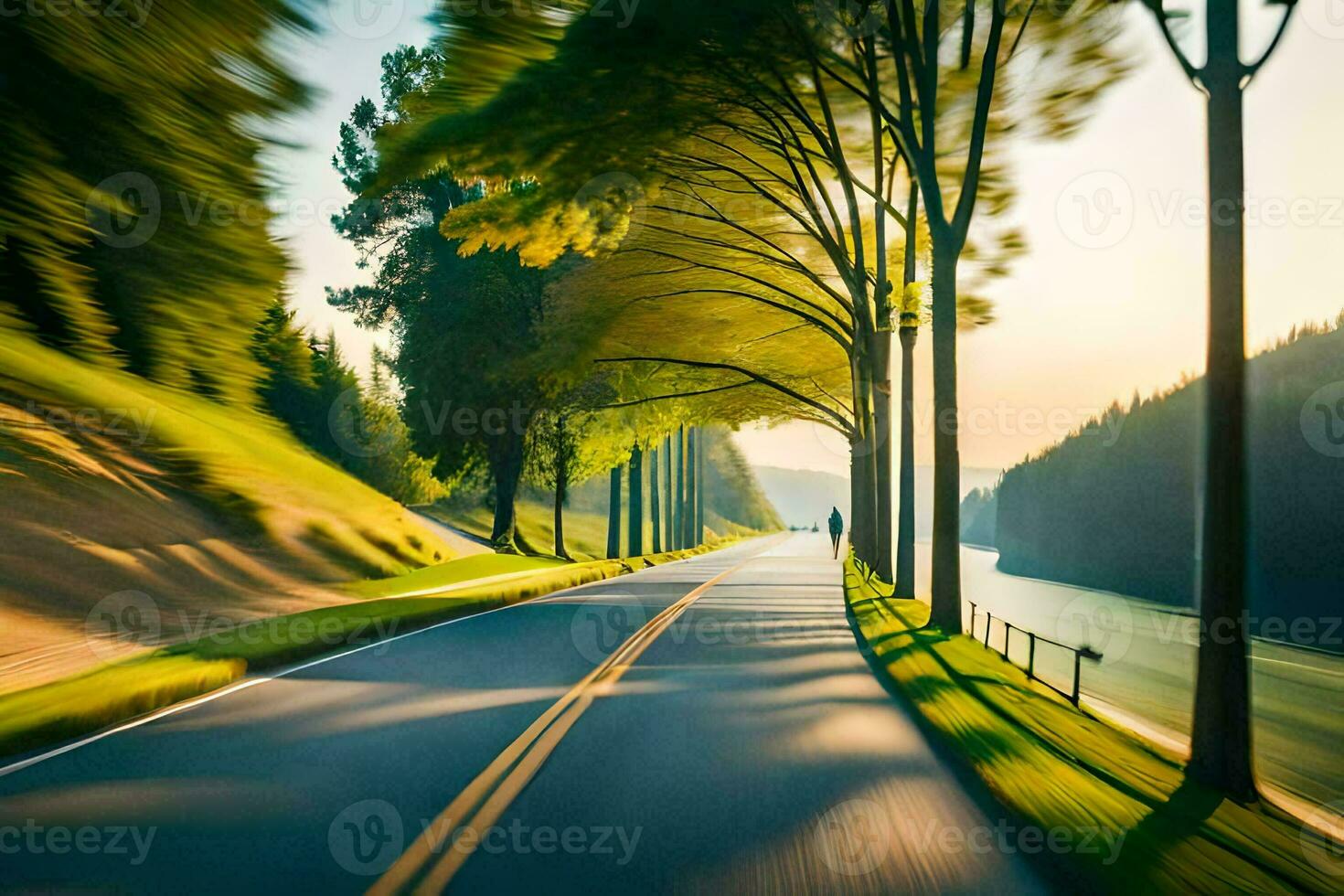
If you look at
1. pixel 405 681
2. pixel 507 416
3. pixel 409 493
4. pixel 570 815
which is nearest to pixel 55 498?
pixel 405 681

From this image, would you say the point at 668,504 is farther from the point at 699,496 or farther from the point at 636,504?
the point at 636,504

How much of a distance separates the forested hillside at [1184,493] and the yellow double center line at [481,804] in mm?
32845

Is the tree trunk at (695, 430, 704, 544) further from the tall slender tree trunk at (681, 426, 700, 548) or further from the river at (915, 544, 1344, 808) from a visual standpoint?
the river at (915, 544, 1344, 808)

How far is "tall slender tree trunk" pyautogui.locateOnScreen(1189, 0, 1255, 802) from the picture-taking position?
670 cm

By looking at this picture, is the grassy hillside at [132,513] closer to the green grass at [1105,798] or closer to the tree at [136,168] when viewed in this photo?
the tree at [136,168]

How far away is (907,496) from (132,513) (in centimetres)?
1459

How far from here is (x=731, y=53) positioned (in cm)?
1419

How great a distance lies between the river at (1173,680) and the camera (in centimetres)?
1762

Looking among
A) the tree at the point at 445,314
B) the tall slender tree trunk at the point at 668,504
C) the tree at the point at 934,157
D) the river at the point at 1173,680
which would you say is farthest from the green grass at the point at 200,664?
the tall slender tree trunk at the point at 668,504

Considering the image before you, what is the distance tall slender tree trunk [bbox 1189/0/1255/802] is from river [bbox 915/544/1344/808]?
3.49ft

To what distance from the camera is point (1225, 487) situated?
6.73 metres

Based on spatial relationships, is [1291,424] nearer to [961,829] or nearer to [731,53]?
[731,53]

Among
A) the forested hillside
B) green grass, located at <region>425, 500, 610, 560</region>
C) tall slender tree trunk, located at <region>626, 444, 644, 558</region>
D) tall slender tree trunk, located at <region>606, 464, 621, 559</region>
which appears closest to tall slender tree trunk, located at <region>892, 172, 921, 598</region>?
the forested hillside

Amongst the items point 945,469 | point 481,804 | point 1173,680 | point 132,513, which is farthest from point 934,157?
point 1173,680
